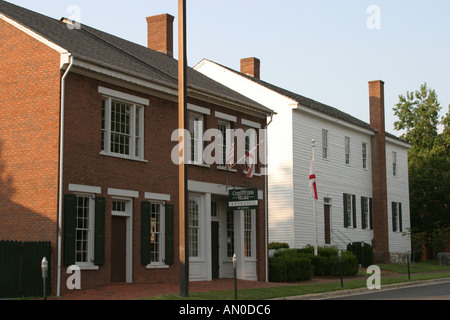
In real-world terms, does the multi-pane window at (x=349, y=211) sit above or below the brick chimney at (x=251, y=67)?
below

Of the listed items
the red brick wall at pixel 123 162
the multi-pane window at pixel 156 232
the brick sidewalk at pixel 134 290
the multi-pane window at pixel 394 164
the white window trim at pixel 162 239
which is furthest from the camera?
the multi-pane window at pixel 394 164

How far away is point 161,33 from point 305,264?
1231 cm

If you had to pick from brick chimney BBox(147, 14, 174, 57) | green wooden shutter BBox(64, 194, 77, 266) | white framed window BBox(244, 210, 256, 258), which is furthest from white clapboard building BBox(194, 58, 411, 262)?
green wooden shutter BBox(64, 194, 77, 266)

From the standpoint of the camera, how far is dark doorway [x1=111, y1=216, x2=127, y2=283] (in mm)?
19938

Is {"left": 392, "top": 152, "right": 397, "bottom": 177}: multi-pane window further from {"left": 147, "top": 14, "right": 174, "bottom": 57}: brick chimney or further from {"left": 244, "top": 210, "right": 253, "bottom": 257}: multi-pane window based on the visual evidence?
{"left": 244, "top": 210, "right": 253, "bottom": 257}: multi-pane window

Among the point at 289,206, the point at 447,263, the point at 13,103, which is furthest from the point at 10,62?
the point at 447,263

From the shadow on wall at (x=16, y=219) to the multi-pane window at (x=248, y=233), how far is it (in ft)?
33.0

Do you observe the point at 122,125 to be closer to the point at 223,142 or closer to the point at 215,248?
the point at 223,142

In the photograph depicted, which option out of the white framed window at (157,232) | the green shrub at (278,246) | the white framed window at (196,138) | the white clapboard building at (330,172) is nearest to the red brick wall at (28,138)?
the white framed window at (157,232)

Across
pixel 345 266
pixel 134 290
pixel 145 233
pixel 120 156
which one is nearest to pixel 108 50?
pixel 120 156

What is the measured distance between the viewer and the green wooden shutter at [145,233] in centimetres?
2056

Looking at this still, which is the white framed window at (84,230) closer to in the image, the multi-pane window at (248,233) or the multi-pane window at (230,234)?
the multi-pane window at (230,234)

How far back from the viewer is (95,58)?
751 inches

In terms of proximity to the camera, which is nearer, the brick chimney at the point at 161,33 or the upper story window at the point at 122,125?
the upper story window at the point at 122,125
